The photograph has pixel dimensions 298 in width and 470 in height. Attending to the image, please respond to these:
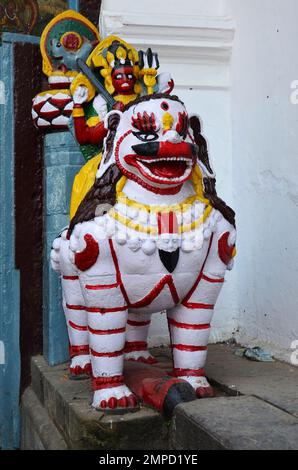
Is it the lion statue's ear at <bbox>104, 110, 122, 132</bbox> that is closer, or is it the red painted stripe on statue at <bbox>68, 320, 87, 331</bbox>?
the lion statue's ear at <bbox>104, 110, 122, 132</bbox>

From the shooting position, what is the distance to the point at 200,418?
171cm

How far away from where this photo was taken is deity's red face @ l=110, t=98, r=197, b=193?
1853 mm

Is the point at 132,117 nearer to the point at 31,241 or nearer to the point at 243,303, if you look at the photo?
the point at 31,241

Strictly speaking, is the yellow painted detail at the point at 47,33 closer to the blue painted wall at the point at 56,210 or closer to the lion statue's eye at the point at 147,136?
the blue painted wall at the point at 56,210

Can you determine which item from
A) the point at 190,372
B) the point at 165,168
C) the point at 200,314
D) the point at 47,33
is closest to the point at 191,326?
the point at 200,314

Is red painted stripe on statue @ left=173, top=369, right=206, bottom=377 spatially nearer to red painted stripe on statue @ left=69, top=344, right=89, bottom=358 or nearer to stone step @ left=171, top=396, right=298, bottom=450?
stone step @ left=171, top=396, right=298, bottom=450

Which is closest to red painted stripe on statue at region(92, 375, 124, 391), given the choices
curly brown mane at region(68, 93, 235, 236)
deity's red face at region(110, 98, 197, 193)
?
curly brown mane at region(68, 93, 235, 236)

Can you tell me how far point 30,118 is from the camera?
9.02 ft

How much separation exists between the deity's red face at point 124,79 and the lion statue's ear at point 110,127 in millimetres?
244

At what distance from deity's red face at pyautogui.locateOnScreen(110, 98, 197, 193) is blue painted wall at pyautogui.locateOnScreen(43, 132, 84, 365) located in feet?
2.16

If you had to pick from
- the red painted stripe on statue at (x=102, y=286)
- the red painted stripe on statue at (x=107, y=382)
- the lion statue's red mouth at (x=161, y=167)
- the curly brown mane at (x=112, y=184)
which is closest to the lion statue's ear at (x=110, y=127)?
the curly brown mane at (x=112, y=184)

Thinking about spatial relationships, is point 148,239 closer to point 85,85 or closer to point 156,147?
point 156,147

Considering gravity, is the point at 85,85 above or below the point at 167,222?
above

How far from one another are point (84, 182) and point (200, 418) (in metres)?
0.85
